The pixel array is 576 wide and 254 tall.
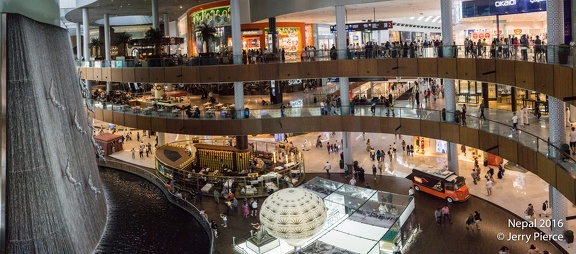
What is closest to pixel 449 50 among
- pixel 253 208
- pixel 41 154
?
pixel 253 208

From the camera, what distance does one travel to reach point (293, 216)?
1478cm

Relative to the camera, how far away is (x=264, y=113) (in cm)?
3484

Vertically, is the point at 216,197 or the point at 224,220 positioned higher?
the point at 216,197

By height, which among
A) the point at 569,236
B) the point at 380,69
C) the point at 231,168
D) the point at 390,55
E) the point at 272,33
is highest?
the point at 272,33

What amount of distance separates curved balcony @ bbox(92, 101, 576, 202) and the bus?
2.30m

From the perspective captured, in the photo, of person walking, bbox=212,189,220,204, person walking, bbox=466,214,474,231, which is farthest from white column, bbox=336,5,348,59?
person walking, bbox=466,214,474,231

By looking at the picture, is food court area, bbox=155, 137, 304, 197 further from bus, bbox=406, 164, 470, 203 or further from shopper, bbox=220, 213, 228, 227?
bus, bbox=406, 164, 470, 203

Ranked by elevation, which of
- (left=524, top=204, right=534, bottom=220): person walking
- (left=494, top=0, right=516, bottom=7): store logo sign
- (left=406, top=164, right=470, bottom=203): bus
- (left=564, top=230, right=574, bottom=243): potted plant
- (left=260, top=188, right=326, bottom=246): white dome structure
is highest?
(left=494, top=0, right=516, bottom=7): store logo sign

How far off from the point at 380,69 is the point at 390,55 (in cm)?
110

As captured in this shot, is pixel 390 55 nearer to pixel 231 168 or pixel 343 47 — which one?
pixel 343 47

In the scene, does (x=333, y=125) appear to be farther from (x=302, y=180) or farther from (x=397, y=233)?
(x=397, y=233)

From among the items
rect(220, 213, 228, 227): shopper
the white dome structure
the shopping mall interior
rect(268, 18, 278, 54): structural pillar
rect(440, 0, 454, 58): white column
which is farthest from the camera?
rect(268, 18, 278, 54): structural pillar

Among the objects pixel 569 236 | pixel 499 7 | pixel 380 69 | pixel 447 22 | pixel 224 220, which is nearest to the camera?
pixel 569 236

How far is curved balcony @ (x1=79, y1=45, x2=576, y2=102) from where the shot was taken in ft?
63.5
